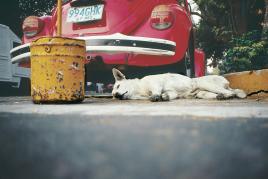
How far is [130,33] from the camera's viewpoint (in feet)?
15.1

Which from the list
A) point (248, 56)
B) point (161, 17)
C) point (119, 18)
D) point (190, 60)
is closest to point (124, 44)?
point (119, 18)

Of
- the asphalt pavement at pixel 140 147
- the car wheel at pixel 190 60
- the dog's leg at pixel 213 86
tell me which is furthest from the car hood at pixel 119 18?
the asphalt pavement at pixel 140 147

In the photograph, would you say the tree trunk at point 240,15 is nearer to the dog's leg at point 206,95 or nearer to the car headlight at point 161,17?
the car headlight at point 161,17

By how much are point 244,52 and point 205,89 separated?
3348 mm

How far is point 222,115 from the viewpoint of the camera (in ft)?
4.86

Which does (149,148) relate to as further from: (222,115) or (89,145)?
(222,115)

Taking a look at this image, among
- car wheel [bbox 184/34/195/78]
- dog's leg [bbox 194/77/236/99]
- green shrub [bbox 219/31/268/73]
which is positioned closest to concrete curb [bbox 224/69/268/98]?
dog's leg [bbox 194/77/236/99]

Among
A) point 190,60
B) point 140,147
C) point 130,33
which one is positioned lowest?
point 140,147

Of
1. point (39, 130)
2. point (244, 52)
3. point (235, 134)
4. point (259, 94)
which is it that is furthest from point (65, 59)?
point (244, 52)

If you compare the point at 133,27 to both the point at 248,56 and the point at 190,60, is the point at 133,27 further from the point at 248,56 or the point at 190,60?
the point at 248,56

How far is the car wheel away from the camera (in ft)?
17.3

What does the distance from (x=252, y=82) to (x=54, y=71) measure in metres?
2.37

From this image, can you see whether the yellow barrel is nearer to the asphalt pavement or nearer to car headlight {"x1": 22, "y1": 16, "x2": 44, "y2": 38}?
the asphalt pavement

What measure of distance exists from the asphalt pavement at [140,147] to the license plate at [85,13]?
3269 mm
